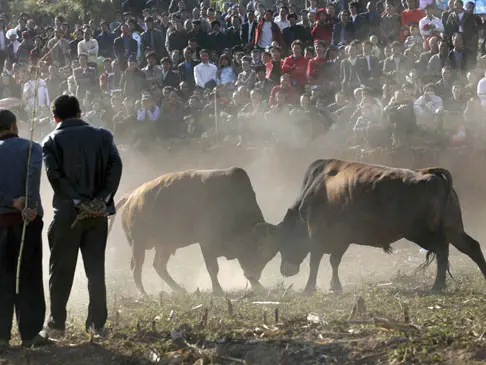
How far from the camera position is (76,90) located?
2108 centimetres

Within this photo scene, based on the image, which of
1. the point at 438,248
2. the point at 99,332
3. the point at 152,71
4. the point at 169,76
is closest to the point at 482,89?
the point at 438,248

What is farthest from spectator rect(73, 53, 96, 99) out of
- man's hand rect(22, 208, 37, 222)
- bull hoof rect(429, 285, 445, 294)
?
man's hand rect(22, 208, 37, 222)

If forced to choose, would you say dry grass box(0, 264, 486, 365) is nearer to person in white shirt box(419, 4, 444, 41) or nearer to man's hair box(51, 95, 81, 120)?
man's hair box(51, 95, 81, 120)

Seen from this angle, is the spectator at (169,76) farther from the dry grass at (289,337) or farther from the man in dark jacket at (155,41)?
the dry grass at (289,337)

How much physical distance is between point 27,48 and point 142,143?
7.09m

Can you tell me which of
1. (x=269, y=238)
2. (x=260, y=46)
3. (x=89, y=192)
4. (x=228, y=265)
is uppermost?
(x=260, y=46)

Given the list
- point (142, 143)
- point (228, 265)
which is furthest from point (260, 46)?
point (228, 265)

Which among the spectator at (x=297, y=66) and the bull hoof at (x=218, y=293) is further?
the spectator at (x=297, y=66)

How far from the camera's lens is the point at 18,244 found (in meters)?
7.58

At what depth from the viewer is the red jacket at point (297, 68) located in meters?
18.0

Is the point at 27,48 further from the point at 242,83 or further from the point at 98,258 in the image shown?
the point at 98,258

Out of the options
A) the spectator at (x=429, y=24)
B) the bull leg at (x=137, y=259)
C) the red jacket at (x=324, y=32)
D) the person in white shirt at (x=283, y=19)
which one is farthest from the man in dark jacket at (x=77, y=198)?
the person in white shirt at (x=283, y=19)

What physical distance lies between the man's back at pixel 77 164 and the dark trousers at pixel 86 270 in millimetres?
259

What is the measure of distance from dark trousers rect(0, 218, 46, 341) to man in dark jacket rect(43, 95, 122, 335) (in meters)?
0.16
